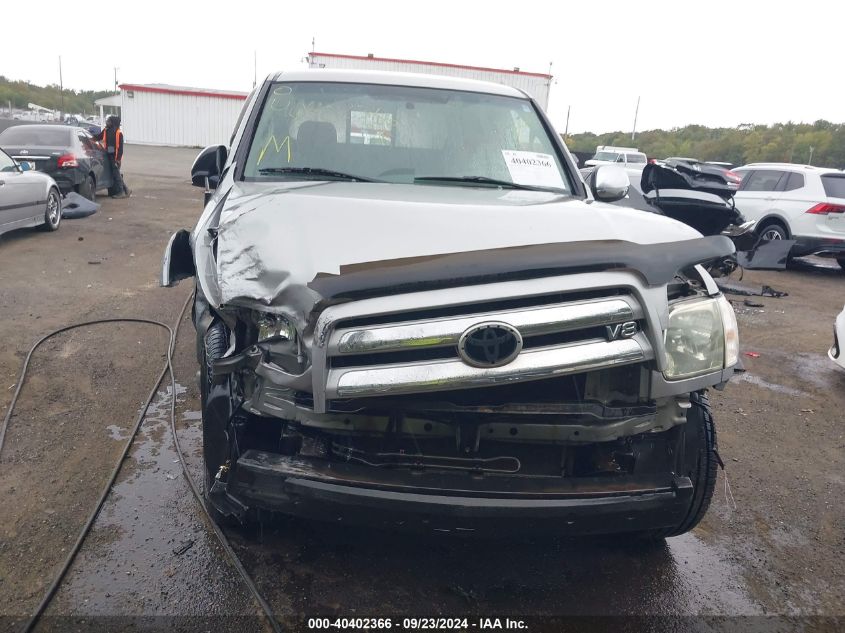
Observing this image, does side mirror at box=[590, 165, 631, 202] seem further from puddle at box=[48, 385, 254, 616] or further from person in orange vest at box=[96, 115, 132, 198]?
person in orange vest at box=[96, 115, 132, 198]

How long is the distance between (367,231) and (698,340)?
47.8 inches

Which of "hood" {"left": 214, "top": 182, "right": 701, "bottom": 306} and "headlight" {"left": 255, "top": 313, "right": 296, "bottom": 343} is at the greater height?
"hood" {"left": 214, "top": 182, "right": 701, "bottom": 306}

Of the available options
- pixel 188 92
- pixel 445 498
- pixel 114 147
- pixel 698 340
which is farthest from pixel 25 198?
pixel 188 92

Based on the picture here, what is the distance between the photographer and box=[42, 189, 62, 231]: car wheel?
382 inches

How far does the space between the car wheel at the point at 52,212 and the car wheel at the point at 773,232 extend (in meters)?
11.1

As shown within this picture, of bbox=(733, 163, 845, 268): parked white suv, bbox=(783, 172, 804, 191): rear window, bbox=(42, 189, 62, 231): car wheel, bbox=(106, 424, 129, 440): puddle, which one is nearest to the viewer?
bbox=(106, 424, 129, 440): puddle

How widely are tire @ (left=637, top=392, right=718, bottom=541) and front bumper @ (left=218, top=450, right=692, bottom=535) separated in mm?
244

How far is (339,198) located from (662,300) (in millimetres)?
1275

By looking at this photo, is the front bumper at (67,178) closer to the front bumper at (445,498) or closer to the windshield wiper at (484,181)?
the windshield wiper at (484,181)

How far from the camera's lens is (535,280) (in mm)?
2158

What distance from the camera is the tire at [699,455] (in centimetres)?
249

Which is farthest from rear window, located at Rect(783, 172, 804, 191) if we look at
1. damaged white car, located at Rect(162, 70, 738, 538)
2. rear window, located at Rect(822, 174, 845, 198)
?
damaged white car, located at Rect(162, 70, 738, 538)

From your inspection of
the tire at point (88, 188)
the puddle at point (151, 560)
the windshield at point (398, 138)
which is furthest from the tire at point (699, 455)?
the tire at point (88, 188)

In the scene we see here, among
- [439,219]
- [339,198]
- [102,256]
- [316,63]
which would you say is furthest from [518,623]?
[316,63]
